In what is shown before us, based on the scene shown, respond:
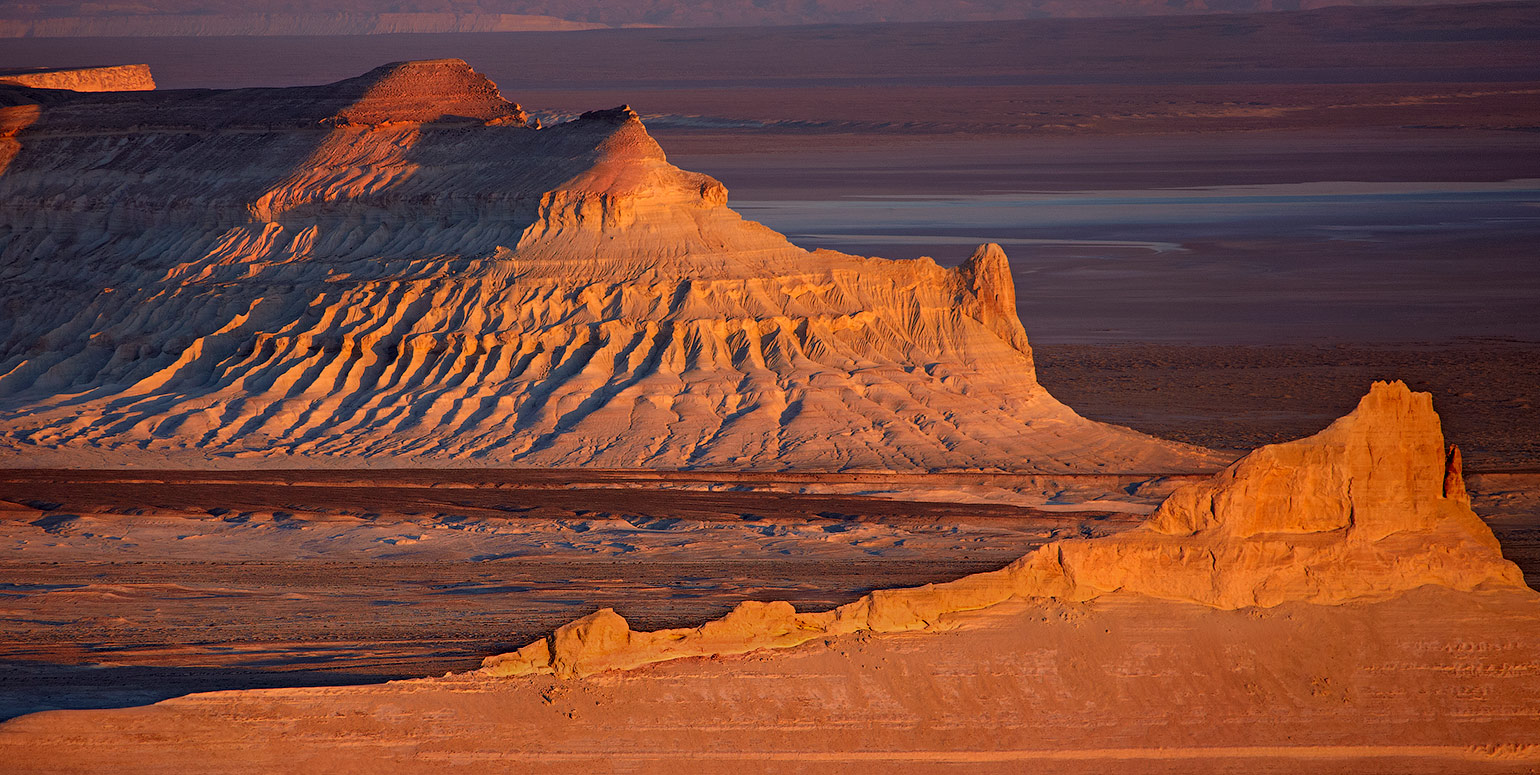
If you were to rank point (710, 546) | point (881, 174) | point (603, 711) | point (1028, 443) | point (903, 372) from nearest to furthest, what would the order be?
1. point (603, 711)
2. point (710, 546)
3. point (1028, 443)
4. point (903, 372)
5. point (881, 174)

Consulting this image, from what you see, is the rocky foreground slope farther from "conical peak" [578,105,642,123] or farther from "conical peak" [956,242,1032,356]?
"conical peak" [578,105,642,123]

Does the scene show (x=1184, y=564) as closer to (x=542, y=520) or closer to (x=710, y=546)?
(x=710, y=546)

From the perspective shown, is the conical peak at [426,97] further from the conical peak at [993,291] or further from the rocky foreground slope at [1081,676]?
the rocky foreground slope at [1081,676]

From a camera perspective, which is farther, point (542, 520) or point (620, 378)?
point (620, 378)

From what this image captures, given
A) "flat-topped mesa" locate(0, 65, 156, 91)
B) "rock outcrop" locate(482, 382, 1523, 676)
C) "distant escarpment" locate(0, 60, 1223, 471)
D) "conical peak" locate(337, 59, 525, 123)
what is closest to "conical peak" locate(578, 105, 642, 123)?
"distant escarpment" locate(0, 60, 1223, 471)

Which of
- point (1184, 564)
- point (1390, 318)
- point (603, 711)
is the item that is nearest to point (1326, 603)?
point (1184, 564)

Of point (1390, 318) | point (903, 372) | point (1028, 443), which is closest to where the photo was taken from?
point (1028, 443)
